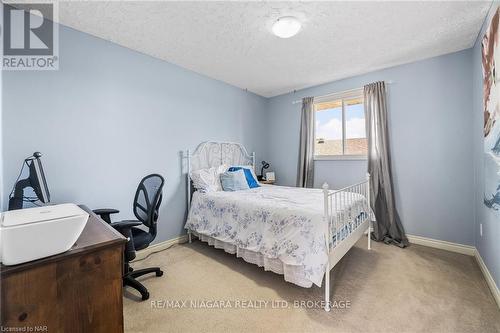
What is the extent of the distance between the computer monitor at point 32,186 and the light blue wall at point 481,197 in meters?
3.74

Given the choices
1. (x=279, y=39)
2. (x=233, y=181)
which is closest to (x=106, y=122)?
(x=233, y=181)

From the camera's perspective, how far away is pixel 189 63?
9.95 ft

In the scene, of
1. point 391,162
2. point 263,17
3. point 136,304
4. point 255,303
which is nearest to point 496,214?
point 391,162

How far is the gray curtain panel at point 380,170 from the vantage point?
305 centimetres

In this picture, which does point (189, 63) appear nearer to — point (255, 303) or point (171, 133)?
point (171, 133)

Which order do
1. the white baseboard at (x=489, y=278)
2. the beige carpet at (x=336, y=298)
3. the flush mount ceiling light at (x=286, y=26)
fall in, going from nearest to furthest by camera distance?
1. the beige carpet at (x=336, y=298)
2. the white baseboard at (x=489, y=278)
3. the flush mount ceiling light at (x=286, y=26)

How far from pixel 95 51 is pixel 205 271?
2713 mm

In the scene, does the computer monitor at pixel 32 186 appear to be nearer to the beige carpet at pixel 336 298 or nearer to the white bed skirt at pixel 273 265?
the beige carpet at pixel 336 298

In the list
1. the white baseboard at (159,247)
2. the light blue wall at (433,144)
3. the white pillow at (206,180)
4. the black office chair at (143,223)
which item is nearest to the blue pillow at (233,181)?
the white pillow at (206,180)

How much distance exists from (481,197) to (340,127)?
1.97 meters

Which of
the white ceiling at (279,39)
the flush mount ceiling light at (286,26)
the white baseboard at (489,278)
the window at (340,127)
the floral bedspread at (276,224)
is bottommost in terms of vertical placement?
the white baseboard at (489,278)

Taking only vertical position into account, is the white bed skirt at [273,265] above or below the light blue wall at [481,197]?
below

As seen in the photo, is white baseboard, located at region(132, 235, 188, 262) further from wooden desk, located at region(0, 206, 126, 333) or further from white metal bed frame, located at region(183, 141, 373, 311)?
wooden desk, located at region(0, 206, 126, 333)

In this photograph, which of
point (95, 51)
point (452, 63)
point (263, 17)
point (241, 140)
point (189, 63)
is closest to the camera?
point (263, 17)
